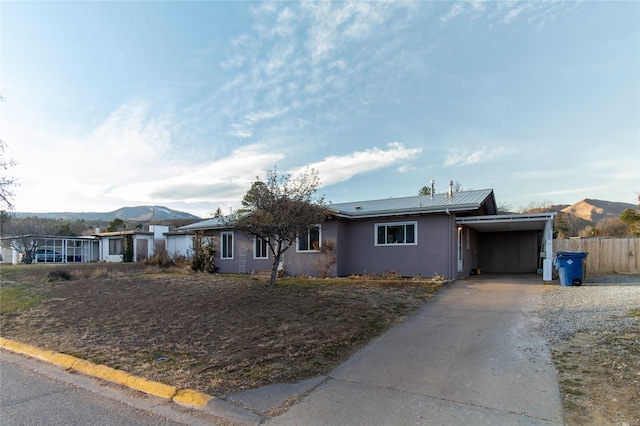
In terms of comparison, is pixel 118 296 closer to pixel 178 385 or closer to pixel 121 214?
pixel 178 385

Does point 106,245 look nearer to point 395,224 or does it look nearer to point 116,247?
point 116,247

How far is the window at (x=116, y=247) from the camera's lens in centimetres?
3747

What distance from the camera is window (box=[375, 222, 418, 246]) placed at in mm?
16031

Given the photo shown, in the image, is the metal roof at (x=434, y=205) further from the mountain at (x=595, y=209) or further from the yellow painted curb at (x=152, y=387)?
the mountain at (x=595, y=209)

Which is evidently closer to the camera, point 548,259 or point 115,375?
point 115,375

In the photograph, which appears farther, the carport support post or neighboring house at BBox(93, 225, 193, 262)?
neighboring house at BBox(93, 225, 193, 262)

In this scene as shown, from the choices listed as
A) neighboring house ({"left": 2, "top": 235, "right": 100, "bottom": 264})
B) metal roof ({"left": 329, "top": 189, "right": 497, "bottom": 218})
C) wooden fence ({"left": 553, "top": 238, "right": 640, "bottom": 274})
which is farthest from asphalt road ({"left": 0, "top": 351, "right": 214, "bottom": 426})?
neighboring house ({"left": 2, "top": 235, "right": 100, "bottom": 264})

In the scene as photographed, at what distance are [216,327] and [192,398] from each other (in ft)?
10.3

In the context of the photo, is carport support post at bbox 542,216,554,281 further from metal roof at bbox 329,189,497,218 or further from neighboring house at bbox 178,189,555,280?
metal roof at bbox 329,189,497,218

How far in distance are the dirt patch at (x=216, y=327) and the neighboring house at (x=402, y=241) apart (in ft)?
9.51

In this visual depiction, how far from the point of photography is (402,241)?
53.5 ft

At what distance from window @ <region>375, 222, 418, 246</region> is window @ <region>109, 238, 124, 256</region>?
29888 millimetres

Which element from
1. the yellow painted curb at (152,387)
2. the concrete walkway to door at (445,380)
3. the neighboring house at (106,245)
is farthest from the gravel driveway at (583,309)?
the neighboring house at (106,245)

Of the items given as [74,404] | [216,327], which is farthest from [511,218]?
[74,404]
